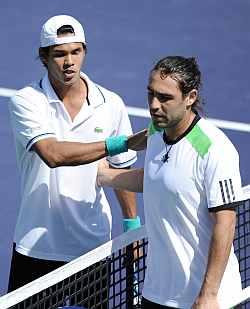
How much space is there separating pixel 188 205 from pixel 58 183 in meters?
1.09

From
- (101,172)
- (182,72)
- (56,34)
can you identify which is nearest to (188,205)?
(182,72)

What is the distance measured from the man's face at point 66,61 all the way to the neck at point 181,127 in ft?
2.82

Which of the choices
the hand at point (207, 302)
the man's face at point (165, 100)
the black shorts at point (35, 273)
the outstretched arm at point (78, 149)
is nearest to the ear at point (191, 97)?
the man's face at point (165, 100)

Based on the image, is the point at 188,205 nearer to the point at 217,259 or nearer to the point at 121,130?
the point at 217,259

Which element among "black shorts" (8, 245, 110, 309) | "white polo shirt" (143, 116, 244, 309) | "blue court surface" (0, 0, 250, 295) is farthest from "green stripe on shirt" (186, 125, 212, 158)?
"blue court surface" (0, 0, 250, 295)

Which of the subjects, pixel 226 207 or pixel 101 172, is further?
pixel 101 172

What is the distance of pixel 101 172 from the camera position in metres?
5.49

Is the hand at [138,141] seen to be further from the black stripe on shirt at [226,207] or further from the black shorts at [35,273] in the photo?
the black stripe on shirt at [226,207]

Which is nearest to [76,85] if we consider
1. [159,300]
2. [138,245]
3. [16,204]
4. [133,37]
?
[138,245]

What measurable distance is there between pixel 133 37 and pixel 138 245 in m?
4.66

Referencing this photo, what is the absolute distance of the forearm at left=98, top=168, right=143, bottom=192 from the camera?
505cm

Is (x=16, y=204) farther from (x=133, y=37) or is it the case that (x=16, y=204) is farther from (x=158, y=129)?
(x=158, y=129)

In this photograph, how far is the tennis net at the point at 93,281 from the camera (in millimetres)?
4941

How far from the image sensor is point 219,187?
4.48 m
